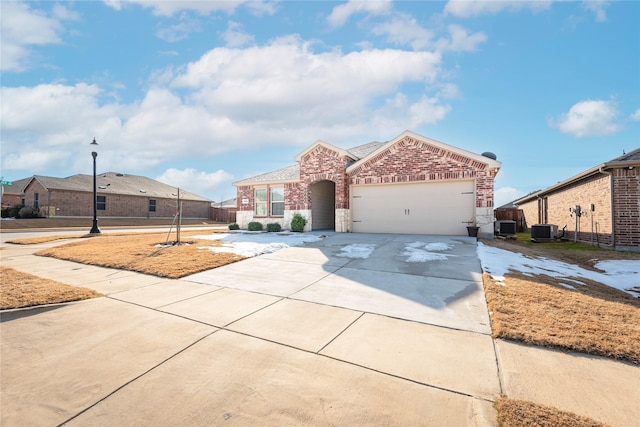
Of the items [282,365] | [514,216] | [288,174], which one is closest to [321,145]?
[288,174]

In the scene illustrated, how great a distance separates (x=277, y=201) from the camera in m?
18.0

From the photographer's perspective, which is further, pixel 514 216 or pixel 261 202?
pixel 514 216

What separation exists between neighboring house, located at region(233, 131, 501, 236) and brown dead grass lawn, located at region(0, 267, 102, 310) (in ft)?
36.9

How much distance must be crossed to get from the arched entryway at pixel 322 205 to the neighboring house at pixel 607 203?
12.4 metres

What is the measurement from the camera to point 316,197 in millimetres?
17391

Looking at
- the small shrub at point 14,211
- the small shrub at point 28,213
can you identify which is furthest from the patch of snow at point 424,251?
the small shrub at point 14,211

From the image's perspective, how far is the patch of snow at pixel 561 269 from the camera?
649cm

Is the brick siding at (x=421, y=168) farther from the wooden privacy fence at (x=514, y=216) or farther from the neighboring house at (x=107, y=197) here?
the neighboring house at (x=107, y=197)

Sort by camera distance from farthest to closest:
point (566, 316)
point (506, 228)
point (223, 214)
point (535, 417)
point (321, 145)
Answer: point (223, 214)
point (321, 145)
point (506, 228)
point (566, 316)
point (535, 417)

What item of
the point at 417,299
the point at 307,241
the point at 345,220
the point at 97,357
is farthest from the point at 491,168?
the point at 97,357

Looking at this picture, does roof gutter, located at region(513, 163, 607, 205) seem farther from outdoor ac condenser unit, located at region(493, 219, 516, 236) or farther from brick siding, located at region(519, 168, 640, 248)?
outdoor ac condenser unit, located at region(493, 219, 516, 236)

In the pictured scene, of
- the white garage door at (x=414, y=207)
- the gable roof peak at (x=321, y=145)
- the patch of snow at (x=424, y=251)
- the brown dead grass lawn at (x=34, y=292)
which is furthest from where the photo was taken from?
the gable roof peak at (x=321, y=145)

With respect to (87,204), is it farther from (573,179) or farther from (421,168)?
(573,179)

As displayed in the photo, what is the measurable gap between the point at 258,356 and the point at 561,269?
8012 mm
